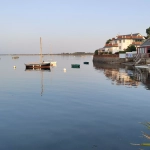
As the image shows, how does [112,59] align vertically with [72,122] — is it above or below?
above

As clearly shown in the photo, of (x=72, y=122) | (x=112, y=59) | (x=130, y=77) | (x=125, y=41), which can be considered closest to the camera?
(x=72, y=122)

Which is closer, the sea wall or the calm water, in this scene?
the calm water

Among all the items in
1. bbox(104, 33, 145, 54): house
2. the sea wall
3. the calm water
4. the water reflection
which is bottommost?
the calm water

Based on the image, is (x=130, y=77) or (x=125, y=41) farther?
(x=125, y=41)

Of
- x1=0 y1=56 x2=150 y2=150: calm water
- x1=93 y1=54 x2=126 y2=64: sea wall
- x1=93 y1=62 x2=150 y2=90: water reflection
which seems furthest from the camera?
x1=93 y1=54 x2=126 y2=64: sea wall

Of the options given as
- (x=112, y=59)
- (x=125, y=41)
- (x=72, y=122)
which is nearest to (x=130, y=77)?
(x=72, y=122)

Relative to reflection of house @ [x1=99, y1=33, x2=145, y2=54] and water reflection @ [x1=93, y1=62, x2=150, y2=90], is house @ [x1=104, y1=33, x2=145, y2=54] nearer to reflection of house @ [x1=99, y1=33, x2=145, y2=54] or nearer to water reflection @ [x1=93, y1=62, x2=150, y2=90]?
reflection of house @ [x1=99, y1=33, x2=145, y2=54]

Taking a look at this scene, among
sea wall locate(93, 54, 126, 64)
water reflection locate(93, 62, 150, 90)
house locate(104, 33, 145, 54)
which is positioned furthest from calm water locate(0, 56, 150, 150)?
house locate(104, 33, 145, 54)

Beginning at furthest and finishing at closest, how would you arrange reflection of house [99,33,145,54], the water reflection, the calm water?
reflection of house [99,33,145,54], the water reflection, the calm water

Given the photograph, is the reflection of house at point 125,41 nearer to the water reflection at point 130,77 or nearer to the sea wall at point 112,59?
the sea wall at point 112,59

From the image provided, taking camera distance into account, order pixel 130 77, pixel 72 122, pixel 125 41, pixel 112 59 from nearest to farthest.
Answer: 1. pixel 72 122
2. pixel 130 77
3. pixel 112 59
4. pixel 125 41

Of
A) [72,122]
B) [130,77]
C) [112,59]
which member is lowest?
[72,122]

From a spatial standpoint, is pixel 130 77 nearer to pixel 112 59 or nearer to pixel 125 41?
pixel 112 59

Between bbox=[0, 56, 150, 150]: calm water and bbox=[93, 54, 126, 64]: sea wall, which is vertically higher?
bbox=[93, 54, 126, 64]: sea wall
